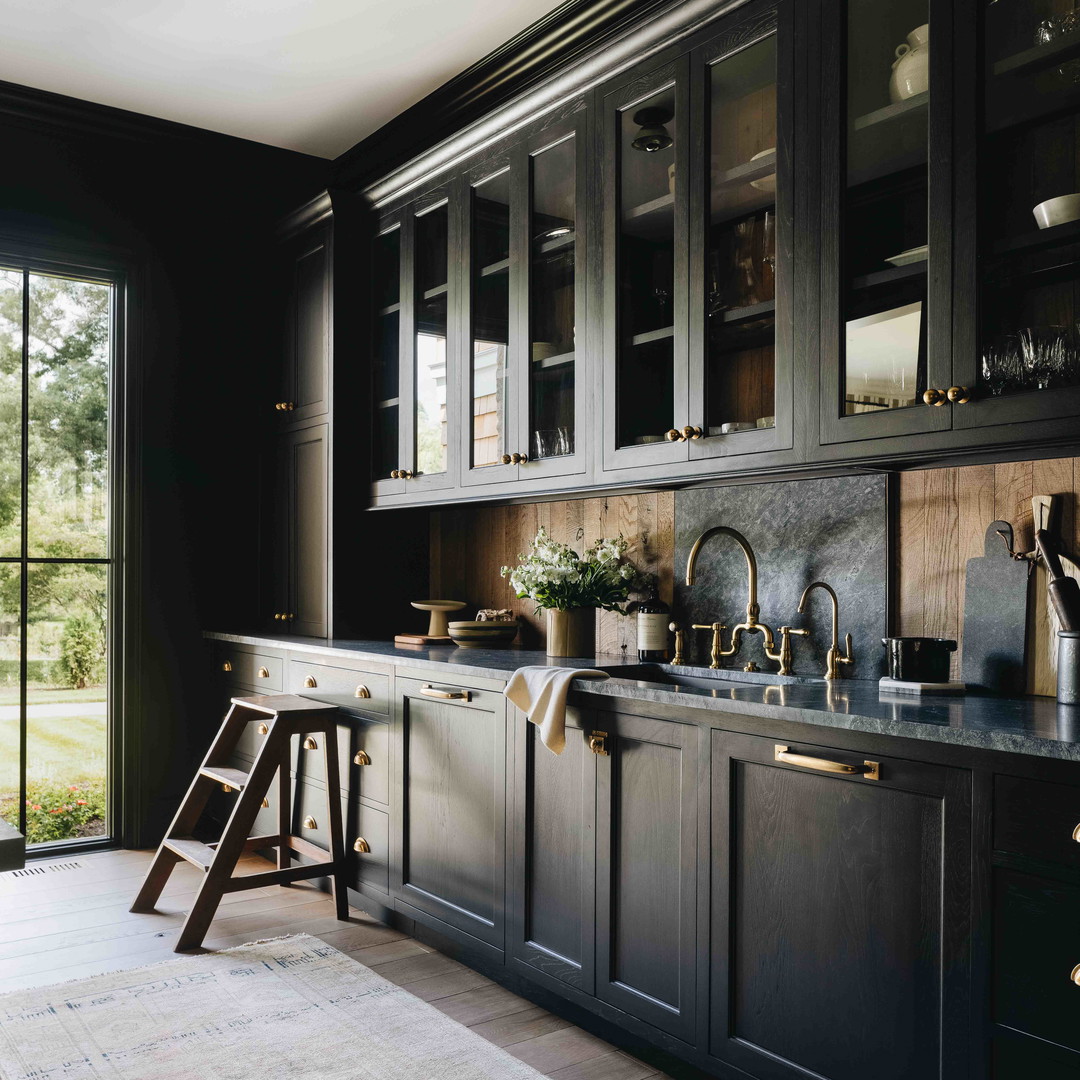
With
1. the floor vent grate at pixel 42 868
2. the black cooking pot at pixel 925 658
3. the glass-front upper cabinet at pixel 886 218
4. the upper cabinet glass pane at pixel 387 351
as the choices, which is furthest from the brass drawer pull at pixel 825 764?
the floor vent grate at pixel 42 868

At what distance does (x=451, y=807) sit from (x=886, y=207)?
191 cm

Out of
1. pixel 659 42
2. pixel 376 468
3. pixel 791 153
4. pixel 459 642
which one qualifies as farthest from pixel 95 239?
pixel 791 153

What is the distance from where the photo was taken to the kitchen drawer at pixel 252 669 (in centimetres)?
381

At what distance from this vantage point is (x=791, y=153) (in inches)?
89.5

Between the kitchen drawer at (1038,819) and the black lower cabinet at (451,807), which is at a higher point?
the kitchen drawer at (1038,819)

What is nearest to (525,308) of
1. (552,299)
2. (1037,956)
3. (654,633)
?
(552,299)

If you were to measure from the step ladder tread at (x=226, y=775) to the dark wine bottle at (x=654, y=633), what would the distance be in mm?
1307

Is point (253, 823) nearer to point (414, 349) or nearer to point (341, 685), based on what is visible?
point (341, 685)

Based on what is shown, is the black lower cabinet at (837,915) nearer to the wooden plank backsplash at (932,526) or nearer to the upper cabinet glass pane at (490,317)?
the wooden plank backsplash at (932,526)

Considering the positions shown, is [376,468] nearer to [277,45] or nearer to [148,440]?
[148,440]

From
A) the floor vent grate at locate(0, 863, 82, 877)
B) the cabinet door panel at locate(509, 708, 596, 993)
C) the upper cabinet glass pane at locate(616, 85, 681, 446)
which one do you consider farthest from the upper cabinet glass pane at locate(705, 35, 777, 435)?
the floor vent grate at locate(0, 863, 82, 877)

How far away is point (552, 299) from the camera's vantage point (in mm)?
2994

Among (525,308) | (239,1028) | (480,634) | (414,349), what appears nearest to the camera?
(239,1028)

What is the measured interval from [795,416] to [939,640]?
1.88 feet
